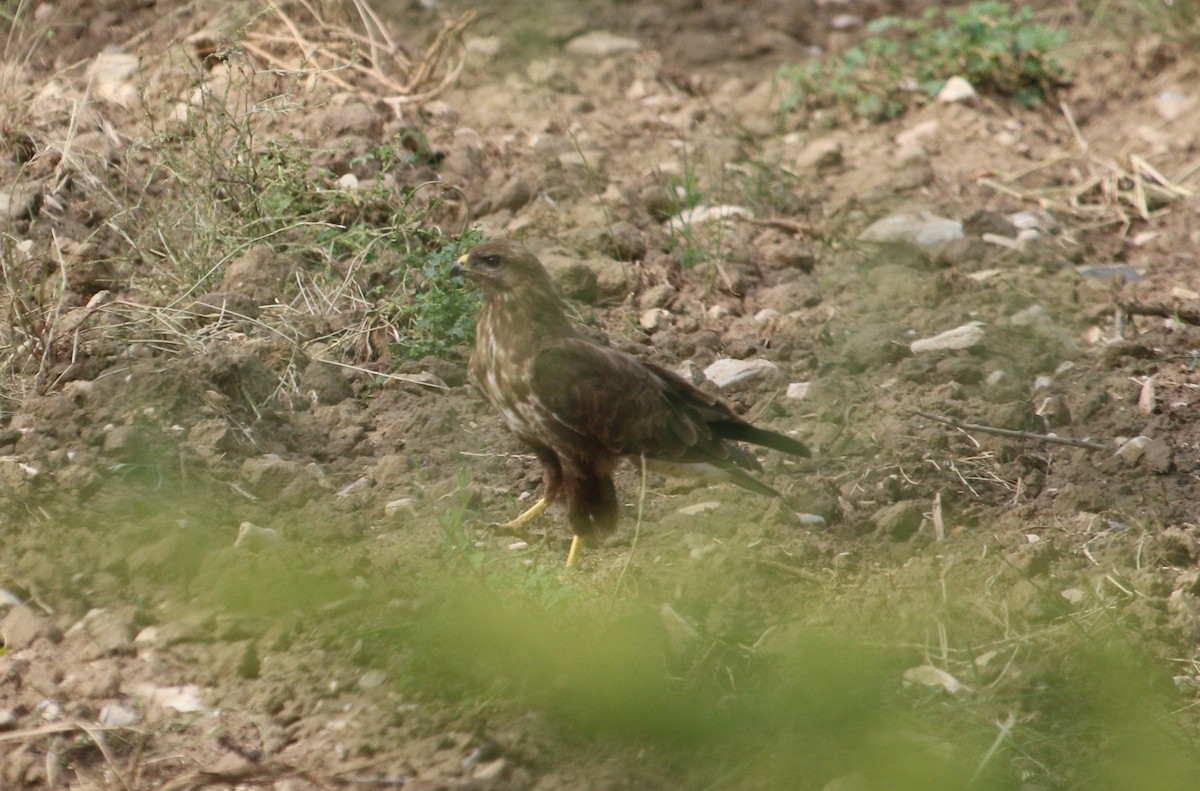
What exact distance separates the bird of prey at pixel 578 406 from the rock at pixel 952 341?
4.11 feet

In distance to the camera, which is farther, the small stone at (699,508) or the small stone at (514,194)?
the small stone at (514,194)

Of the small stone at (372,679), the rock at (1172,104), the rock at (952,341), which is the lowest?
the rock at (1172,104)

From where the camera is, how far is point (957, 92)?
24.9 ft

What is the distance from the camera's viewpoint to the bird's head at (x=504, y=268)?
437 centimetres

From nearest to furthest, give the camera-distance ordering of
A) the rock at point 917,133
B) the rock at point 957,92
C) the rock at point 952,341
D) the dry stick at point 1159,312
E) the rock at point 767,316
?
the rock at point 952,341 → the rock at point 767,316 → the dry stick at point 1159,312 → the rock at point 917,133 → the rock at point 957,92

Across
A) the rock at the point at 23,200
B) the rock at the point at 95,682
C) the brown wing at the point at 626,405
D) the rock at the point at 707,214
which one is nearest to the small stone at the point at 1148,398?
the brown wing at the point at 626,405

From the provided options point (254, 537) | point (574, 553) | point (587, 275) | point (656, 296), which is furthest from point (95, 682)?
point (656, 296)

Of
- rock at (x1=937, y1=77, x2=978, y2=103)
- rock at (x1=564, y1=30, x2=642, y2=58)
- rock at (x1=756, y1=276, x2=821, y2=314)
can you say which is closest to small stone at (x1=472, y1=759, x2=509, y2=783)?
rock at (x1=756, y1=276, x2=821, y2=314)

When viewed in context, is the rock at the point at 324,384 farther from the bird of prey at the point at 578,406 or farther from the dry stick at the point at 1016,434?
the dry stick at the point at 1016,434

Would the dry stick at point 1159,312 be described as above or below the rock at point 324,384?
below

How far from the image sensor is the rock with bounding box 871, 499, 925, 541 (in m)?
4.37

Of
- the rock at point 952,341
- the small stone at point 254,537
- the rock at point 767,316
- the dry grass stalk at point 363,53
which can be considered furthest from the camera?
the dry grass stalk at point 363,53

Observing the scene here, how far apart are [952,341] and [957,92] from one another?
2.69 m

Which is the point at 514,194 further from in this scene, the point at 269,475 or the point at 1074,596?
the point at 1074,596
